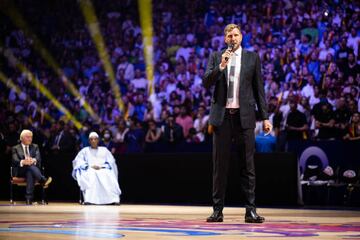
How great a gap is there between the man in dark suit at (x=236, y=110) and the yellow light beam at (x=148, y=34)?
1169cm

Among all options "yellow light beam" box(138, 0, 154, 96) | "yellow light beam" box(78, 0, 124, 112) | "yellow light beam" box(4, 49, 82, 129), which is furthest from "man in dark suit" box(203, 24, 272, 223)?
"yellow light beam" box(4, 49, 82, 129)

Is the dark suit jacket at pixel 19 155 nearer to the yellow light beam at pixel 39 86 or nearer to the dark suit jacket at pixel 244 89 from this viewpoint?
the yellow light beam at pixel 39 86

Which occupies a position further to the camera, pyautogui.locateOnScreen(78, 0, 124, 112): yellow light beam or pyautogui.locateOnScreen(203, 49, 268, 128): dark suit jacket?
pyautogui.locateOnScreen(78, 0, 124, 112): yellow light beam

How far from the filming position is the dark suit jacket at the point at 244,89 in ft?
24.0

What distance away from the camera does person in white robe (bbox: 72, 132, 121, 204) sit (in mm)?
14734

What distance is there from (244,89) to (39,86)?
14.8 meters

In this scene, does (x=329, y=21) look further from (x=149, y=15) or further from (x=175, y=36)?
(x=149, y=15)

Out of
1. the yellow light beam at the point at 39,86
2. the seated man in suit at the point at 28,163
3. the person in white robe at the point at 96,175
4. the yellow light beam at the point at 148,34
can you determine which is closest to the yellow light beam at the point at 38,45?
the yellow light beam at the point at 39,86

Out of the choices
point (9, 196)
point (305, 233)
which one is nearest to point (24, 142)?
point (9, 196)

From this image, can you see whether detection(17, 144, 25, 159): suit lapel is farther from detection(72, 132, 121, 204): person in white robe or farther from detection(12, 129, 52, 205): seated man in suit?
detection(72, 132, 121, 204): person in white robe

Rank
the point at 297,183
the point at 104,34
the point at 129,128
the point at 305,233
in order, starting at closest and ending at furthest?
the point at 305,233 → the point at 297,183 → the point at 129,128 → the point at 104,34

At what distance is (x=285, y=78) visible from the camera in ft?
54.8

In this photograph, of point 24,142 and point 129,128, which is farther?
point 129,128

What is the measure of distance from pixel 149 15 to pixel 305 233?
15555 millimetres
